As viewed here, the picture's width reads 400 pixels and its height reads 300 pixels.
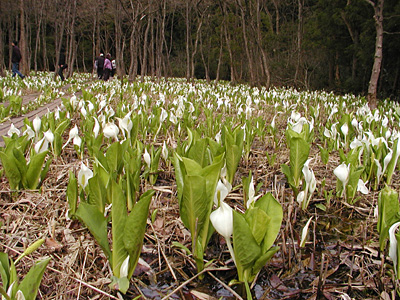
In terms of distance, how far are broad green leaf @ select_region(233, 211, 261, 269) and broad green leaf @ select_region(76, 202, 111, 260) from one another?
0.45m

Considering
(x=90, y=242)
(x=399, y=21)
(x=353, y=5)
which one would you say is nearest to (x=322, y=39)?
(x=353, y=5)

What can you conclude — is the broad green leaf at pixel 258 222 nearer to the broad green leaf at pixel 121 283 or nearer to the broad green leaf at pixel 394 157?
the broad green leaf at pixel 121 283

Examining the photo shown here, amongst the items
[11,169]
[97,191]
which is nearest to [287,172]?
[97,191]

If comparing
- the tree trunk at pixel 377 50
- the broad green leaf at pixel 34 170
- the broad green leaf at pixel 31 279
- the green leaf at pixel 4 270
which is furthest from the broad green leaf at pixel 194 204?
the tree trunk at pixel 377 50

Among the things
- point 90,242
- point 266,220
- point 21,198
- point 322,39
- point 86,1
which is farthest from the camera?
point 86,1

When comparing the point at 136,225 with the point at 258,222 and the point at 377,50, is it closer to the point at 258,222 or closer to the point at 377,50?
the point at 258,222

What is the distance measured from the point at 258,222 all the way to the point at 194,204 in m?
0.26

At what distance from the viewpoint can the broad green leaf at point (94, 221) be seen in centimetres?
114

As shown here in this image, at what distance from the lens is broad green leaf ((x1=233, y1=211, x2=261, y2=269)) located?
109cm

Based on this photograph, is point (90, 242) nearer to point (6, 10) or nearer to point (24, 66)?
point (24, 66)

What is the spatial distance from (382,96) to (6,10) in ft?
71.9

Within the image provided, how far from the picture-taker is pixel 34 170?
188cm

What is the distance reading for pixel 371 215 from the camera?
1.93 m

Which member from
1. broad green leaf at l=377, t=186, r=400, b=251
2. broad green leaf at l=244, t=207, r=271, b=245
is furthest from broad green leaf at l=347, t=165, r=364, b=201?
broad green leaf at l=244, t=207, r=271, b=245
